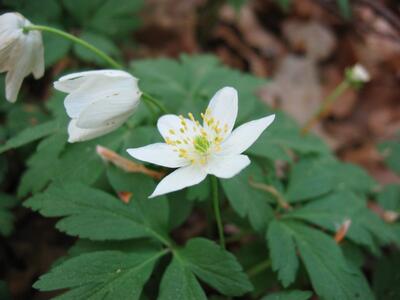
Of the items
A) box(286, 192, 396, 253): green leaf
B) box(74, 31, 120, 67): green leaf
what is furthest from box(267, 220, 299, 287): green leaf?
box(74, 31, 120, 67): green leaf

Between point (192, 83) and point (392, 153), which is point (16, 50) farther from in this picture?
point (392, 153)

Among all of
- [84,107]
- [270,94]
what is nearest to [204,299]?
[84,107]

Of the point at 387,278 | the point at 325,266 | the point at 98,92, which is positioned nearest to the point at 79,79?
the point at 98,92

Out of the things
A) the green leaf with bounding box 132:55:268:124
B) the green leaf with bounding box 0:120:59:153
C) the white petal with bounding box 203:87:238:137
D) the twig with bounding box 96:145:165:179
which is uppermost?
the white petal with bounding box 203:87:238:137

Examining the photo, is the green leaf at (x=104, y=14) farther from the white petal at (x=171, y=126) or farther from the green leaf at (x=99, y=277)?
the green leaf at (x=99, y=277)

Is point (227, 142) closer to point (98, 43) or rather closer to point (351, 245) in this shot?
point (351, 245)

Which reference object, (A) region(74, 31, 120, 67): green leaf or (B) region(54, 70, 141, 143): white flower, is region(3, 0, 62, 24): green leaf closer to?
(A) region(74, 31, 120, 67): green leaf

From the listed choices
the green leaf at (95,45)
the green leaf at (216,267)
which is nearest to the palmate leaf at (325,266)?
the green leaf at (216,267)

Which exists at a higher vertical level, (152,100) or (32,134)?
(152,100)
